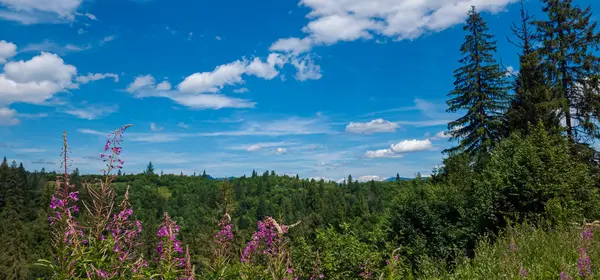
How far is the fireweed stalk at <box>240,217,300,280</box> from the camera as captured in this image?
124 inches

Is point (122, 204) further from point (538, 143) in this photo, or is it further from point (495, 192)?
point (538, 143)

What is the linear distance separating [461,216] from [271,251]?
17562 millimetres

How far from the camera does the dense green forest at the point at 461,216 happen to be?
121 inches

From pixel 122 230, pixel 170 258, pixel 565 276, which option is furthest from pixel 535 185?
pixel 122 230

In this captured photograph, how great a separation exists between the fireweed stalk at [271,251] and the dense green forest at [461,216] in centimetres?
2

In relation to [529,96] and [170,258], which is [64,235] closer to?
[170,258]

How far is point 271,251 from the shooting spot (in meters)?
3.87

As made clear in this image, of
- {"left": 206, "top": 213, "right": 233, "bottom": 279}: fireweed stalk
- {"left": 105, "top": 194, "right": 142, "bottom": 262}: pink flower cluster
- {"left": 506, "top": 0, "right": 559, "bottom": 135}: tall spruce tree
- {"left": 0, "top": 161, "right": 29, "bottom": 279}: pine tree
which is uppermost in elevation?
{"left": 506, "top": 0, "right": 559, "bottom": 135}: tall spruce tree

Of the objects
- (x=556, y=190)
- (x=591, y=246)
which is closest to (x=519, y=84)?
(x=556, y=190)

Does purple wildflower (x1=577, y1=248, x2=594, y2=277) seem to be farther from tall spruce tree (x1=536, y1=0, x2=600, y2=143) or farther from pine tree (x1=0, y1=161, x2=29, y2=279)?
pine tree (x1=0, y1=161, x2=29, y2=279)

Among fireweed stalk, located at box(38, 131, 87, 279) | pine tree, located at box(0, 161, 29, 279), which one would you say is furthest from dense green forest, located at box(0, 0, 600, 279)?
pine tree, located at box(0, 161, 29, 279)

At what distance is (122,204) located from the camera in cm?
323

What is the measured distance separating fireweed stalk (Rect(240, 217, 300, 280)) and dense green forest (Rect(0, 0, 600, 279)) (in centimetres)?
2

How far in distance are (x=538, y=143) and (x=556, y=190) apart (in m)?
3.06
